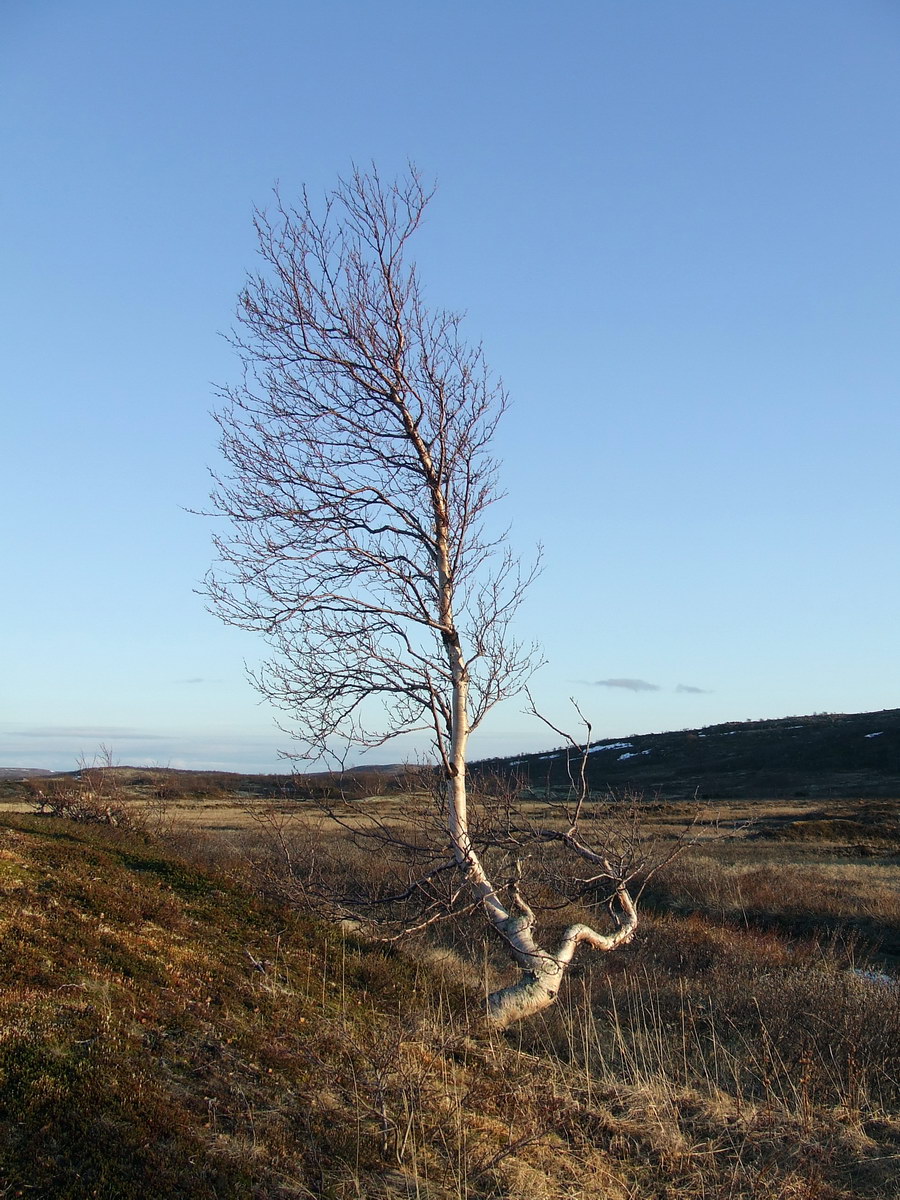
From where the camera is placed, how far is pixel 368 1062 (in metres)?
6.23

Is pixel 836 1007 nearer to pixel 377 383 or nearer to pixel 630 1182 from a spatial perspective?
pixel 630 1182

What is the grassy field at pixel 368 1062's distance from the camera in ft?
15.3

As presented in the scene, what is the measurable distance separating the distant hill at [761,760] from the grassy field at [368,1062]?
36.6 m

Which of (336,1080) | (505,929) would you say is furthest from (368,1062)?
(505,929)

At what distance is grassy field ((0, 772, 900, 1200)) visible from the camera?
467 centimetres

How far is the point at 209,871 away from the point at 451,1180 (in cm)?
698

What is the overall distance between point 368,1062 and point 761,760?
6593 centimetres

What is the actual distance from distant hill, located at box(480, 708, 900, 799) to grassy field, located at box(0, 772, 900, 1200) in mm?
36603

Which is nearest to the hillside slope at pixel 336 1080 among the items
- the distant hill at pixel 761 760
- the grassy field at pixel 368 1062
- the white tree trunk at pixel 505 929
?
the grassy field at pixel 368 1062

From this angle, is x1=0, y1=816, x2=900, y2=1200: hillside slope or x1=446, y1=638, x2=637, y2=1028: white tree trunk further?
x1=446, y1=638, x2=637, y2=1028: white tree trunk

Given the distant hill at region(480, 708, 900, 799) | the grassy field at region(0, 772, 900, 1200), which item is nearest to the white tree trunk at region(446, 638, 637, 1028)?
the grassy field at region(0, 772, 900, 1200)

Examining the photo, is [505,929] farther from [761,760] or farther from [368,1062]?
[761,760]

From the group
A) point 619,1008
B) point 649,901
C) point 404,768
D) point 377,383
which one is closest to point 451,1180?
point 404,768

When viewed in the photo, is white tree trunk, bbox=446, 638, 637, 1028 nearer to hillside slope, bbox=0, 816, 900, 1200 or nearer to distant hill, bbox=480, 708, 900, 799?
hillside slope, bbox=0, 816, 900, 1200
